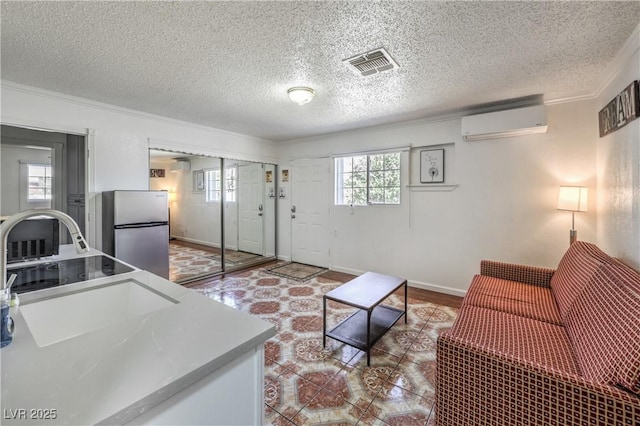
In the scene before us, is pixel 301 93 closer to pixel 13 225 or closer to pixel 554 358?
pixel 13 225

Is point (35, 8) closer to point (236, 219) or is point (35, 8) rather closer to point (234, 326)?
point (234, 326)

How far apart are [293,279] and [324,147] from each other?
2.34 meters

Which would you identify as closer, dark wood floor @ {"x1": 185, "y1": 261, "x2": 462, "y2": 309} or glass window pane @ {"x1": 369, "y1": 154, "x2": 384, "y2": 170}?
dark wood floor @ {"x1": 185, "y1": 261, "x2": 462, "y2": 309}

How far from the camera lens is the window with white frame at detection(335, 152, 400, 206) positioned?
4195 millimetres

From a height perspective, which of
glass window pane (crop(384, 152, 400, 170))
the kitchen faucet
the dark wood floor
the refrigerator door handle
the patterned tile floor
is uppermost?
glass window pane (crop(384, 152, 400, 170))

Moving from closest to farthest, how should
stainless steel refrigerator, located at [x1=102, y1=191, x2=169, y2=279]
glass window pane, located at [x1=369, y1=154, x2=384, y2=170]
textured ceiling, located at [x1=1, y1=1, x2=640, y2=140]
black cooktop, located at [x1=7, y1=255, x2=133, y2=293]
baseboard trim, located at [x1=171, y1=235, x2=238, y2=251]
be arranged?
1. black cooktop, located at [x1=7, y1=255, x2=133, y2=293]
2. textured ceiling, located at [x1=1, y1=1, x2=640, y2=140]
3. stainless steel refrigerator, located at [x1=102, y1=191, x2=169, y2=279]
4. glass window pane, located at [x1=369, y1=154, x2=384, y2=170]
5. baseboard trim, located at [x1=171, y1=235, x2=238, y2=251]

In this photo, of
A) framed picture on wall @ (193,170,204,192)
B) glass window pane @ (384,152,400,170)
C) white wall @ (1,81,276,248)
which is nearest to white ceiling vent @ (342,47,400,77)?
glass window pane @ (384,152,400,170)

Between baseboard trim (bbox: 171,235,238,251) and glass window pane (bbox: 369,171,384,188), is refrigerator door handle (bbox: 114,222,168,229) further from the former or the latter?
glass window pane (bbox: 369,171,384,188)

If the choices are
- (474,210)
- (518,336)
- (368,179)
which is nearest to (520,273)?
(474,210)

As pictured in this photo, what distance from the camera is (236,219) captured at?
568 cm

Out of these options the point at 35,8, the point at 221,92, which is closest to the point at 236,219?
the point at 221,92

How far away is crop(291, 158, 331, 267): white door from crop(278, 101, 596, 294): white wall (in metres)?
0.33

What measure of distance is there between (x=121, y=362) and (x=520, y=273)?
3206 millimetres

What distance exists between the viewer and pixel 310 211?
5.12 meters
